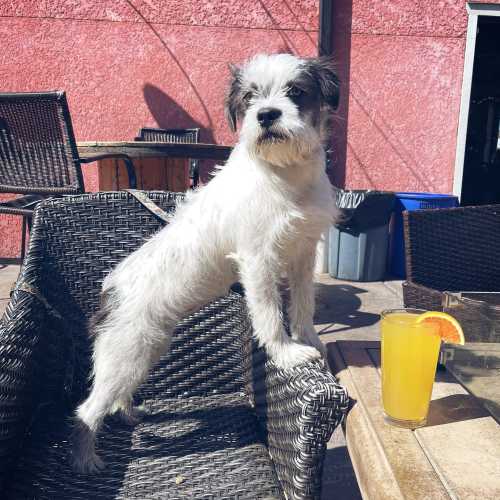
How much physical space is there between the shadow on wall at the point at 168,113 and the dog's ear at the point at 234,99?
360cm

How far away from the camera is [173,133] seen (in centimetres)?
549

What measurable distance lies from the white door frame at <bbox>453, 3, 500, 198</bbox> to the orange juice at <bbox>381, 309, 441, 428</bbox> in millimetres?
5328

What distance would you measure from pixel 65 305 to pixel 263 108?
108 cm

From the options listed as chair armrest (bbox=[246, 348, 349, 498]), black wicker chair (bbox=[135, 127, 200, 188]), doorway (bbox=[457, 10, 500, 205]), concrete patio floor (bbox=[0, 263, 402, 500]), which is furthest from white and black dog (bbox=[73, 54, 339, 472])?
doorway (bbox=[457, 10, 500, 205])

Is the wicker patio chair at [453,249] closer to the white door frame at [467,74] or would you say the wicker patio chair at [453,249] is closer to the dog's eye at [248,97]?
the dog's eye at [248,97]

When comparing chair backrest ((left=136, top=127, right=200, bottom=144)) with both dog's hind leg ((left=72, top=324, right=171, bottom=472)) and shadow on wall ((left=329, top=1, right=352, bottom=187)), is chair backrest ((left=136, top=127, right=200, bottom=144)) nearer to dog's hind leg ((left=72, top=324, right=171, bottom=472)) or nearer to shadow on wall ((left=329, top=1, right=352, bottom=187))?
shadow on wall ((left=329, top=1, right=352, bottom=187))

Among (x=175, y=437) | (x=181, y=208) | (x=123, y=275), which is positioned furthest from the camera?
(x=181, y=208)

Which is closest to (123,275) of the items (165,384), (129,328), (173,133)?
(129,328)

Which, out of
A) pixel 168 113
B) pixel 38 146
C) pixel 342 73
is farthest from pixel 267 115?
pixel 342 73

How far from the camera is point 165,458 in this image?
1.64 m

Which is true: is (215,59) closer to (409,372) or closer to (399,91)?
(399,91)

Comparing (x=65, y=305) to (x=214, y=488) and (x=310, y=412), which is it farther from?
(x=310, y=412)

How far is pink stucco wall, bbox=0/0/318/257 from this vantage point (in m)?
5.63

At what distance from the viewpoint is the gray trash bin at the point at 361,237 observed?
17.4 ft
